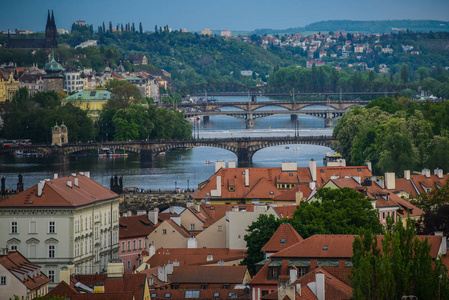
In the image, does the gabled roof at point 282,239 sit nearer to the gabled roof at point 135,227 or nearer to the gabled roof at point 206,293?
the gabled roof at point 206,293

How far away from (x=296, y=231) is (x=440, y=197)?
18646 mm

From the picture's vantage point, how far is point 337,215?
5422 cm

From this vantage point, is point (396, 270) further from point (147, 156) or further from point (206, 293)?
point (147, 156)

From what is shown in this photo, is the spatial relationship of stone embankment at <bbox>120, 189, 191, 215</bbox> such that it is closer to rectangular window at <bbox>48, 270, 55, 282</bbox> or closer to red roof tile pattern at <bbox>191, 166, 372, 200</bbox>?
red roof tile pattern at <bbox>191, 166, 372, 200</bbox>

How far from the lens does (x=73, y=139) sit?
14838 cm

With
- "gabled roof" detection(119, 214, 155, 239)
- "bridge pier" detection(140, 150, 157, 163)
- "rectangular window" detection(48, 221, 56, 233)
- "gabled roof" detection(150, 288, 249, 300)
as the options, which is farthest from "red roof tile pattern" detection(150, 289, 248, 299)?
"bridge pier" detection(140, 150, 157, 163)

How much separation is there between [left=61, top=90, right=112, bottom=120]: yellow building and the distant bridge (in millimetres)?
36725

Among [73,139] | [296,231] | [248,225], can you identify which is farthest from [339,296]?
[73,139]

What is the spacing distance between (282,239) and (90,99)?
137 metres

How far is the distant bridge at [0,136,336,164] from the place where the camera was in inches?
5330

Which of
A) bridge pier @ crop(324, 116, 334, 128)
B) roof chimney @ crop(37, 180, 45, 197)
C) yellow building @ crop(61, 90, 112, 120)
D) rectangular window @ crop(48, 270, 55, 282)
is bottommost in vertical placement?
rectangular window @ crop(48, 270, 55, 282)

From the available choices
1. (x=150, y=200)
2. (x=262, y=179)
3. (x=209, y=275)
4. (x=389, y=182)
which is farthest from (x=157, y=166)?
(x=209, y=275)

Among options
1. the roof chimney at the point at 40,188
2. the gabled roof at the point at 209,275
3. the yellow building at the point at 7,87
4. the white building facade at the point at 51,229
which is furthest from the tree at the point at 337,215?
the yellow building at the point at 7,87

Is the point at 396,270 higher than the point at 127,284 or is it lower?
higher
